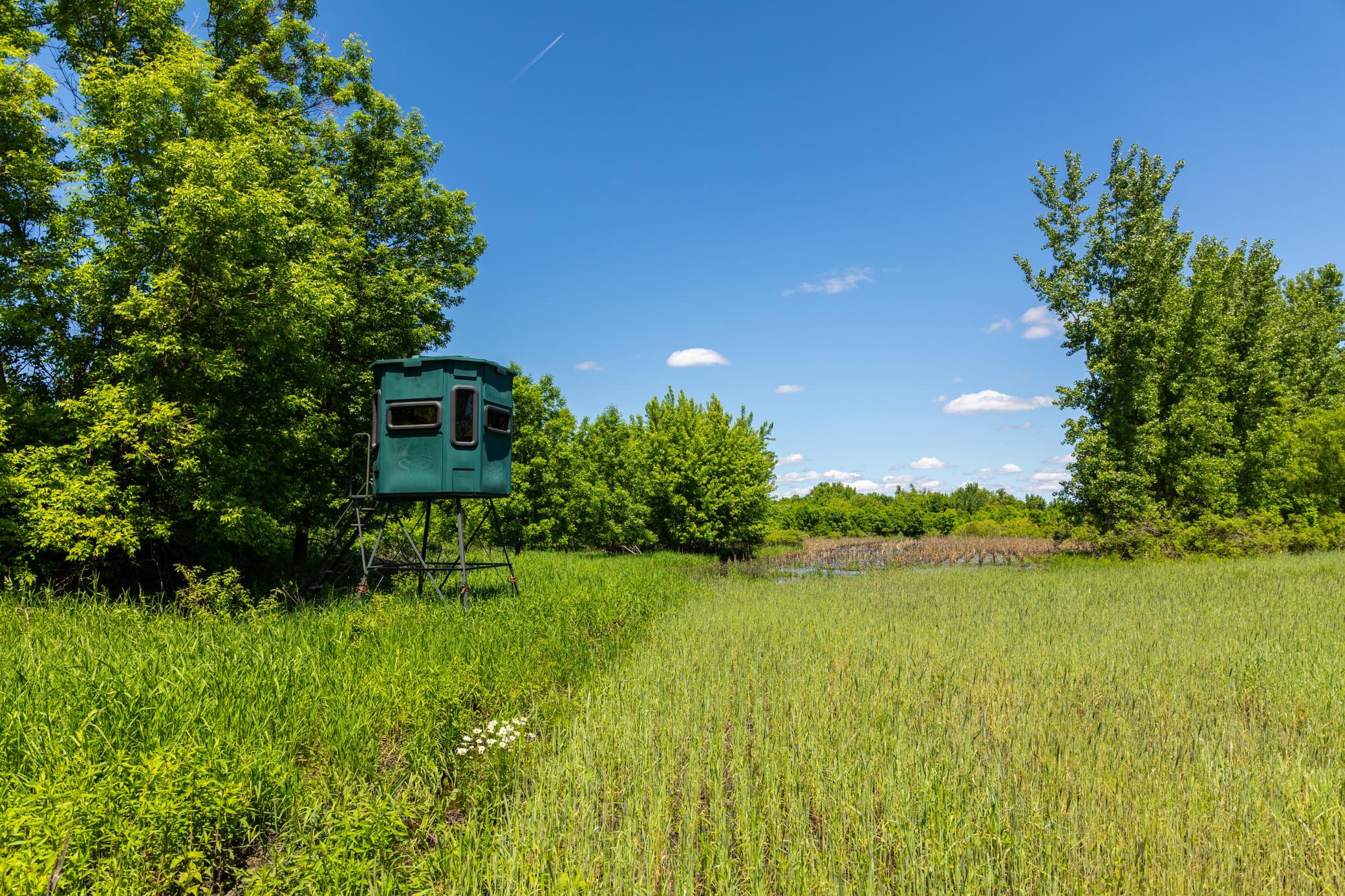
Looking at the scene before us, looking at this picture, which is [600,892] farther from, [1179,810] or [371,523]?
[371,523]

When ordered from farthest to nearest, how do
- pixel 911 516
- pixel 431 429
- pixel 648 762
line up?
pixel 911 516 → pixel 431 429 → pixel 648 762

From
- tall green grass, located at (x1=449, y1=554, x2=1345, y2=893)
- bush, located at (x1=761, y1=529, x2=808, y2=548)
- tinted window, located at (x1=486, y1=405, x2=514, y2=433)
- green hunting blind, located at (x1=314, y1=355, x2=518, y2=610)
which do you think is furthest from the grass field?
bush, located at (x1=761, y1=529, x2=808, y2=548)

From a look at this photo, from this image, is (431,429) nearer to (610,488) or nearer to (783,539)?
(610,488)

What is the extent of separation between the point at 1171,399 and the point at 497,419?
32833 mm

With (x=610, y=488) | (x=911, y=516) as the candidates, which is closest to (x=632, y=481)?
(x=610, y=488)

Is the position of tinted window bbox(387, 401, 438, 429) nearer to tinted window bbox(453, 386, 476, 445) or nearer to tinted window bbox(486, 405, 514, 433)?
tinted window bbox(453, 386, 476, 445)

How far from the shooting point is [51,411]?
1003 centimetres

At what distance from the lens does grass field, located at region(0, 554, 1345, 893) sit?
130 inches

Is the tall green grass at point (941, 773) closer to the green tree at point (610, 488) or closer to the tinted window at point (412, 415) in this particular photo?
the tinted window at point (412, 415)

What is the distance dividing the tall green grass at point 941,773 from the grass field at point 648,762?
3 centimetres

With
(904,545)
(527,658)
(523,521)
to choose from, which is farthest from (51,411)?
(904,545)

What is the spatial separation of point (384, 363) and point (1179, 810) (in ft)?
36.9

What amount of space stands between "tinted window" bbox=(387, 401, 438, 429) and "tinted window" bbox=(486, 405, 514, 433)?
2.83ft

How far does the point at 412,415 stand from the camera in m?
10.2
